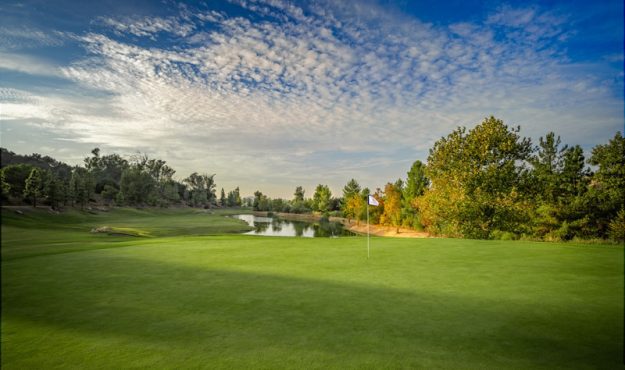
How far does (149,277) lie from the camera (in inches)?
400

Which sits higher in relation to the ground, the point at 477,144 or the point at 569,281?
the point at 477,144

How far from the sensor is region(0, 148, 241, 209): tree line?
127 ft

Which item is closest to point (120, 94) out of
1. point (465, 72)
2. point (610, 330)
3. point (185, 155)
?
point (610, 330)

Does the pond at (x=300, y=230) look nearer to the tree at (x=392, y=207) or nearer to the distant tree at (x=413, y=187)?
the tree at (x=392, y=207)

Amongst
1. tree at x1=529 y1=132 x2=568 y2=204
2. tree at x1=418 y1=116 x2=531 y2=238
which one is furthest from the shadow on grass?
tree at x1=529 y1=132 x2=568 y2=204

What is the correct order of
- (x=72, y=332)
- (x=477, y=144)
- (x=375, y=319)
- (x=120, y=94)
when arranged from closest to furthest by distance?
(x=72, y=332) < (x=375, y=319) < (x=120, y=94) < (x=477, y=144)

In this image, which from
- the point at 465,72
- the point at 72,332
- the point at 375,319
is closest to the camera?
the point at 72,332

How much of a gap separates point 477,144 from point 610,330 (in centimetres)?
3241

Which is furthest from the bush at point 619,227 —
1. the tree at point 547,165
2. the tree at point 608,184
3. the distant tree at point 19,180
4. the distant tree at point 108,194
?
the distant tree at point 108,194

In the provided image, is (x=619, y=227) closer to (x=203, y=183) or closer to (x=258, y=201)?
(x=258, y=201)

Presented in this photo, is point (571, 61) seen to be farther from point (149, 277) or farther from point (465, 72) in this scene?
point (149, 277)

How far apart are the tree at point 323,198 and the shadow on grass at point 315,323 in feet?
358

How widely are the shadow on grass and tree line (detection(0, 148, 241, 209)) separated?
3.07m

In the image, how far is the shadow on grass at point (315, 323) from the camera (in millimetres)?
4934
